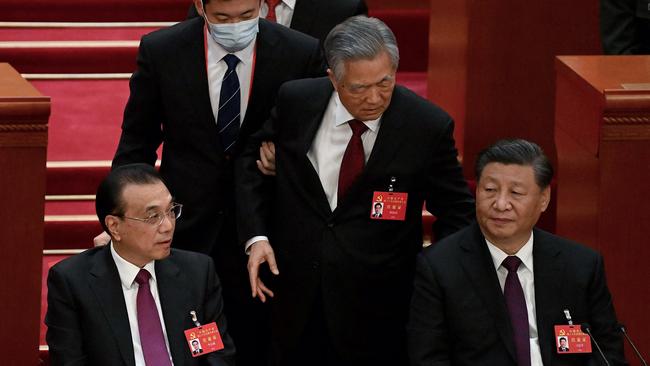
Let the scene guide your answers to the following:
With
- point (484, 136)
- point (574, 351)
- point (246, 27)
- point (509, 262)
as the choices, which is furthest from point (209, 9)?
point (484, 136)

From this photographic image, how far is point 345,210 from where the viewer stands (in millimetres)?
3477

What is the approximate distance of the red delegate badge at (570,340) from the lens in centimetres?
329

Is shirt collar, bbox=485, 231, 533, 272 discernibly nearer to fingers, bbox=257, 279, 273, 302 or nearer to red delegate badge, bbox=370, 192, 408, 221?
red delegate badge, bbox=370, 192, 408, 221

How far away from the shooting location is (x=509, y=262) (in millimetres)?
3367

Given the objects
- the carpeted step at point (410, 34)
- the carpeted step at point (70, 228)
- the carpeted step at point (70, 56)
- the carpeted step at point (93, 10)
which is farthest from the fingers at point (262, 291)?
the carpeted step at point (93, 10)

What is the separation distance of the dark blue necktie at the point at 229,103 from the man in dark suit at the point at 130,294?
35 centimetres

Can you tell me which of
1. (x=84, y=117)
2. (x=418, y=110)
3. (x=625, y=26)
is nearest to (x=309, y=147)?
(x=418, y=110)

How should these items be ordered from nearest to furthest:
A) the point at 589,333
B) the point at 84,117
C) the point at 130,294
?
the point at 589,333 → the point at 130,294 → the point at 84,117

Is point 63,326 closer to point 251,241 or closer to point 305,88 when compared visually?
point 251,241

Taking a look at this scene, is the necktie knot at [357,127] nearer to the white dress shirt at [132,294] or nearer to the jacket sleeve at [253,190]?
the jacket sleeve at [253,190]

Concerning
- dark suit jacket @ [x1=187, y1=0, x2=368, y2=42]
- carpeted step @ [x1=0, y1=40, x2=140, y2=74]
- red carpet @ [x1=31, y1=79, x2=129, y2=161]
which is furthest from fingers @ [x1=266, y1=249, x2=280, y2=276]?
carpeted step @ [x1=0, y1=40, x2=140, y2=74]

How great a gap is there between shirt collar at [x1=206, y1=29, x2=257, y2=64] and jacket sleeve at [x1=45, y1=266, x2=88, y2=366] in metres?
0.75

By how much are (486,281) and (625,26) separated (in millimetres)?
1417

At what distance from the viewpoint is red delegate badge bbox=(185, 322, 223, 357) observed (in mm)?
3357
